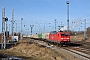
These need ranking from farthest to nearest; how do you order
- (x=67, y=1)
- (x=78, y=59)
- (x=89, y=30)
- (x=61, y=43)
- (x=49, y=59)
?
(x=89, y=30) < (x=67, y=1) < (x=61, y=43) < (x=78, y=59) < (x=49, y=59)

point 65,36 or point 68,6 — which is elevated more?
point 68,6

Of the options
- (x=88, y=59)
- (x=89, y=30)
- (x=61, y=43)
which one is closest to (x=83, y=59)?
(x=88, y=59)

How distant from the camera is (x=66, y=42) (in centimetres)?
4516

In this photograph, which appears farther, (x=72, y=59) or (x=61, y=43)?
(x=61, y=43)

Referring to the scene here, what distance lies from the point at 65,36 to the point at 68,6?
12274mm

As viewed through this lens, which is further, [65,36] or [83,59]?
[65,36]

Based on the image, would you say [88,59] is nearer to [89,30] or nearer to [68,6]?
[68,6]

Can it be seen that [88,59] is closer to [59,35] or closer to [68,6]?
[59,35]

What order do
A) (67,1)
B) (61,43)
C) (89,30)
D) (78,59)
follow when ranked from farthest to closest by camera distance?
(89,30) < (67,1) < (61,43) < (78,59)

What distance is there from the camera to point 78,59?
22438 mm

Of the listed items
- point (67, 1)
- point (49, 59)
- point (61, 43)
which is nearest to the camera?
point (49, 59)

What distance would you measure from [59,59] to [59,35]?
23.9 metres

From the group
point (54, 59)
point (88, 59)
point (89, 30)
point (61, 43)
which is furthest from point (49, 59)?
point (89, 30)

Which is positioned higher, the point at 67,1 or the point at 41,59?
the point at 67,1
